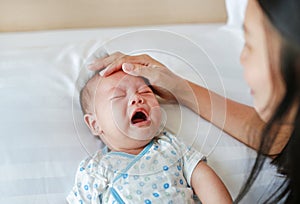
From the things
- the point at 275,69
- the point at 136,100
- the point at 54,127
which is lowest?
the point at 54,127

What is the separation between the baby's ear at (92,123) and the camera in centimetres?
99

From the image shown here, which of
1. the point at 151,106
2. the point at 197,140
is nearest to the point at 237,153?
the point at 197,140

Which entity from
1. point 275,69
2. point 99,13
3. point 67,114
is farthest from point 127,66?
point 99,13

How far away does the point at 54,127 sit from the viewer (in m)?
1.02

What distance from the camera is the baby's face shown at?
3.15 feet

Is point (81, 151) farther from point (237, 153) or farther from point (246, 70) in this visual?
point (246, 70)

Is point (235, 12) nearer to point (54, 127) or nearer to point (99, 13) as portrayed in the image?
point (99, 13)

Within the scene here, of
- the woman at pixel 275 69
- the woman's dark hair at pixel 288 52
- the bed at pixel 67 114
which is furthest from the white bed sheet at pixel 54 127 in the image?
the woman's dark hair at pixel 288 52

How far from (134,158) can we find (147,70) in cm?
17

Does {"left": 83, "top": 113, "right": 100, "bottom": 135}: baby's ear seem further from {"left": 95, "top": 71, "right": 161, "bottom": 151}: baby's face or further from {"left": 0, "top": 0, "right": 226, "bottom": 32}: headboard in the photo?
{"left": 0, "top": 0, "right": 226, "bottom": 32}: headboard

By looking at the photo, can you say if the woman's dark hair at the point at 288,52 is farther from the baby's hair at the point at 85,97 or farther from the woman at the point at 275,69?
the baby's hair at the point at 85,97

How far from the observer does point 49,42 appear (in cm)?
133

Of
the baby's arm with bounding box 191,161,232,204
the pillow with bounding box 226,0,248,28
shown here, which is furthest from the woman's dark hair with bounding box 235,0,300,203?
the pillow with bounding box 226,0,248,28

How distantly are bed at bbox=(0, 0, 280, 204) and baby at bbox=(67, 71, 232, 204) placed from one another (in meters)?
0.04
